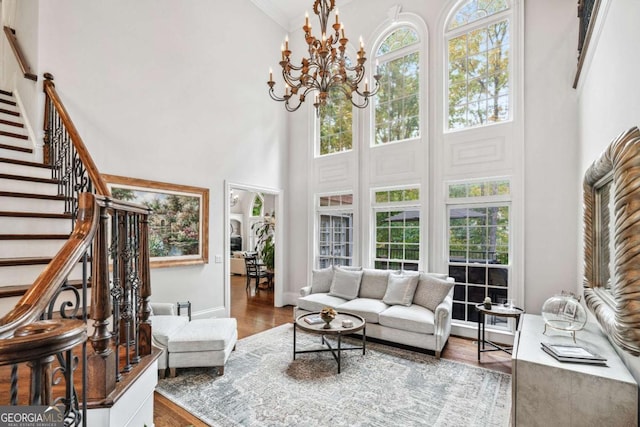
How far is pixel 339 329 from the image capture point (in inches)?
140

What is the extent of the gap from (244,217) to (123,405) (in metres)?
11.4

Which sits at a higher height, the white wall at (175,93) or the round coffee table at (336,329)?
the white wall at (175,93)

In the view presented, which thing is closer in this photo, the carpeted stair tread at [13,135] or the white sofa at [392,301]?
the carpeted stair tread at [13,135]

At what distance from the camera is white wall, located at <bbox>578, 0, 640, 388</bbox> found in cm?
172

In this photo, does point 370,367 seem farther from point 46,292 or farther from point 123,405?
point 46,292

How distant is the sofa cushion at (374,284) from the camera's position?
4898 mm

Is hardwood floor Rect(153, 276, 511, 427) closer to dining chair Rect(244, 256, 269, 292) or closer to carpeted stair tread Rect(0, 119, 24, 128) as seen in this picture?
dining chair Rect(244, 256, 269, 292)

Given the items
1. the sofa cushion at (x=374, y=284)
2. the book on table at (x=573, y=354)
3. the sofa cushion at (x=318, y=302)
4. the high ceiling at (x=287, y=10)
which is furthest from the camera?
the high ceiling at (x=287, y=10)

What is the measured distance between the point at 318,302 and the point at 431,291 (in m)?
1.65

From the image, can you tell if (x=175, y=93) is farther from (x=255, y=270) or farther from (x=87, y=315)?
(x=255, y=270)

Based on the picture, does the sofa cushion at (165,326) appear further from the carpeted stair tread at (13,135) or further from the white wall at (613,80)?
the white wall at (613,80)

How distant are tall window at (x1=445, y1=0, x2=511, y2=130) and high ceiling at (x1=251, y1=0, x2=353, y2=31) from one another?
229 centimetres

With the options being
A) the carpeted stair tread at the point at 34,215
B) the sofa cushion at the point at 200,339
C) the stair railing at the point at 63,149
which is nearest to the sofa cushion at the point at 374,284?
the sofa cushion at the point at 200,339

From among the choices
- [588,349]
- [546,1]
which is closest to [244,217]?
[546,1]
